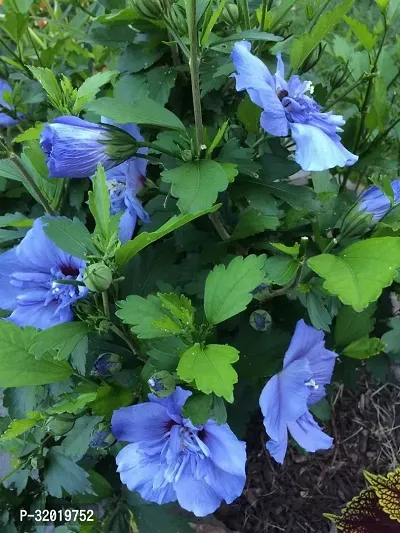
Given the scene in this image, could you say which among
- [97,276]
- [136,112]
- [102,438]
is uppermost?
[136,112]

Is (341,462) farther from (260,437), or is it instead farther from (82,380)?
(82,380)

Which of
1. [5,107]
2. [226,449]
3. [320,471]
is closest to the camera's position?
[226,449]

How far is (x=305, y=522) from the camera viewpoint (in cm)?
129

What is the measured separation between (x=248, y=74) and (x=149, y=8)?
164 millimetres

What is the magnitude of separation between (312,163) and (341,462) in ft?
3.14

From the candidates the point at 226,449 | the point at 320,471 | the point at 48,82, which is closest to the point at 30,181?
the point at 48,82

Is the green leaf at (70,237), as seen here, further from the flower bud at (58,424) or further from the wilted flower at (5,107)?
the wilted flower at (5,107)

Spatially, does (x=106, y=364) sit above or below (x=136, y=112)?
below

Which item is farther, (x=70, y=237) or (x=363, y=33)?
(x=363, y=33)

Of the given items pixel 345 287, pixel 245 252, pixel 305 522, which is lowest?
pixel 305 522

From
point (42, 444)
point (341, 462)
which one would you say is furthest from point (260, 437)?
point (42, 444)

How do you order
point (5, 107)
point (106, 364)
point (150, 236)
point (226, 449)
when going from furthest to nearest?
point (5, 107) < point (106, 364) < point (226, 449) < point (150, 236)

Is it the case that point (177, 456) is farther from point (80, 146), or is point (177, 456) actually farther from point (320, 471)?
point (320, 471)

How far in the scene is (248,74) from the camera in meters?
0.66
